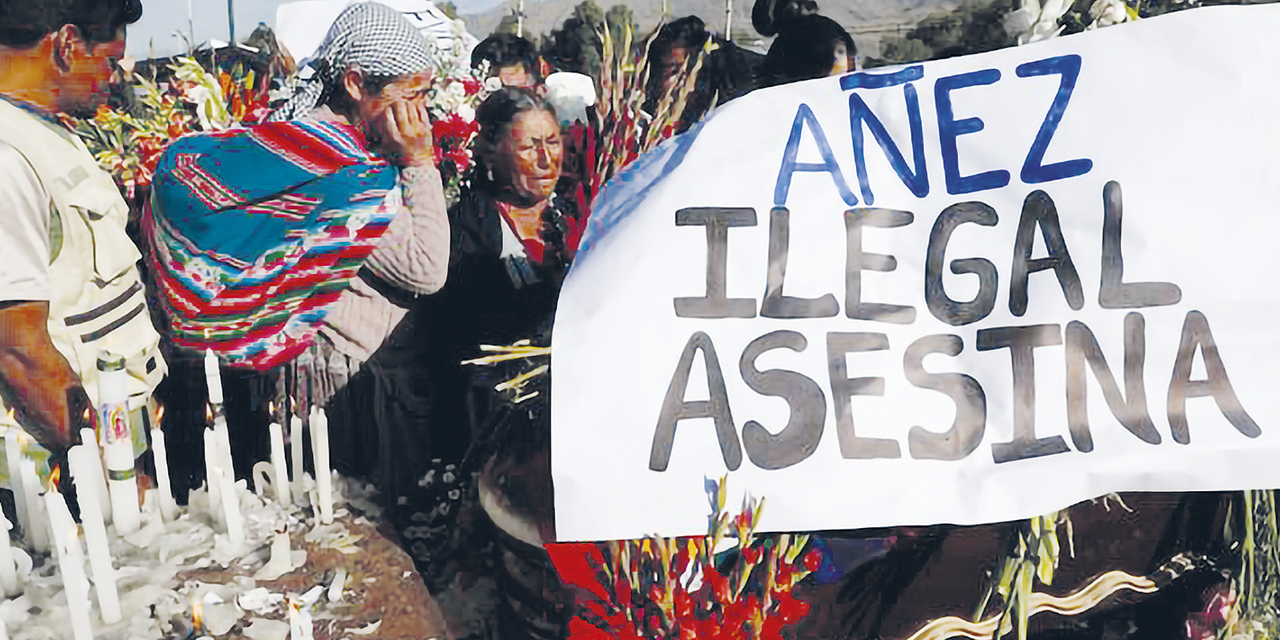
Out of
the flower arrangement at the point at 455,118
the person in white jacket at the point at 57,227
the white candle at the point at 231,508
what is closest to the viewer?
the white candle at the point at 231,508

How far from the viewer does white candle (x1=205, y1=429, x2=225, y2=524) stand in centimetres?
178

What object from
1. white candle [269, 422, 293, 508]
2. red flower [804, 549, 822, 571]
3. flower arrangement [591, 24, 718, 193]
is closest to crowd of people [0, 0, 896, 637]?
flower arrangement [591, 24, 718, 193]

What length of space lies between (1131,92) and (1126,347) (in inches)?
13.8

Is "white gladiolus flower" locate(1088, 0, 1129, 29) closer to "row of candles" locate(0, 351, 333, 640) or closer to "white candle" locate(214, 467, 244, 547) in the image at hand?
"row of candles" locate(0, 351, 333, 640)

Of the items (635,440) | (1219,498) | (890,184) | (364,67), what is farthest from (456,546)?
(1219,498)

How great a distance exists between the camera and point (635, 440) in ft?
4.31

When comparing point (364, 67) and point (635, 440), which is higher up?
point (364, 67)

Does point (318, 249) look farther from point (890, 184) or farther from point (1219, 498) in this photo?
point (1219, 498)

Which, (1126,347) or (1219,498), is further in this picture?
(1219,498)

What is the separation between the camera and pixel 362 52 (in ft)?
6.81

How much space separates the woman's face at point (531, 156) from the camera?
207 centimetres

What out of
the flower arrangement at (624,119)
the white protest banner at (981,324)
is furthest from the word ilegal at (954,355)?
the flower arrangement at (624,119)

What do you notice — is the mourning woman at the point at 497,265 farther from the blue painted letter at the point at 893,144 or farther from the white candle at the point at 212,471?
the blue painted letter at the point at 893,144

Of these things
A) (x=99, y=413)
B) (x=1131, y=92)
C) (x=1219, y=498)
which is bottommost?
(x=1219, y=498)
